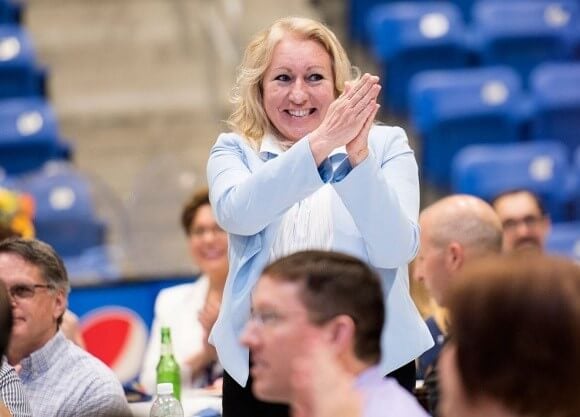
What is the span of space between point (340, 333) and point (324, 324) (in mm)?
37

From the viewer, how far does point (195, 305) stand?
6.46 m

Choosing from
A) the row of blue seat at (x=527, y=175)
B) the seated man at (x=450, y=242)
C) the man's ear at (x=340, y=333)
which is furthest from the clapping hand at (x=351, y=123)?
the row of blue seat at (x=527, y=175)

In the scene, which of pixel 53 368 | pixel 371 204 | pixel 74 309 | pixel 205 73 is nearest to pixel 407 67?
pixel 205 73

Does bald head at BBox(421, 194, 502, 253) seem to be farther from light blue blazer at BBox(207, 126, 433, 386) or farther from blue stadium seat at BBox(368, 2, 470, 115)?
blue stadium seat at BBox(368, 2, 470, 115)

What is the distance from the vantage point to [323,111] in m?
3.84

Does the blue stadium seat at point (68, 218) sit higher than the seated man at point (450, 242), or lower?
lower

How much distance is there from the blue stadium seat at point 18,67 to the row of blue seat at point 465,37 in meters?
2.40

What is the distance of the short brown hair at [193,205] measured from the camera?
6.50 meters

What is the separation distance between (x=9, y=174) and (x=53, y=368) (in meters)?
4.74

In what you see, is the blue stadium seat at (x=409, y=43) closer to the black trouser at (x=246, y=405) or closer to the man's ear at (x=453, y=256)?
the man's ear at (x=453, y=256)

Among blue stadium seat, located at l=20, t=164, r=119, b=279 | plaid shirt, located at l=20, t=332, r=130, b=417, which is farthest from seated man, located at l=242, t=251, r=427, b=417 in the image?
blue stadium seat, located at l=20, t=164, r=119, b=279

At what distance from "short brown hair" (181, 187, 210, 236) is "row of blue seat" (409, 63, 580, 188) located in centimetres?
287

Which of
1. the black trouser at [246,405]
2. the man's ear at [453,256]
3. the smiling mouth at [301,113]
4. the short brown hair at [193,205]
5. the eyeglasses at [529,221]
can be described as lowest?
the eyeglasses at [529,221]

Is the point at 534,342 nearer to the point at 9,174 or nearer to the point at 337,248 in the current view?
the point at 337,248
